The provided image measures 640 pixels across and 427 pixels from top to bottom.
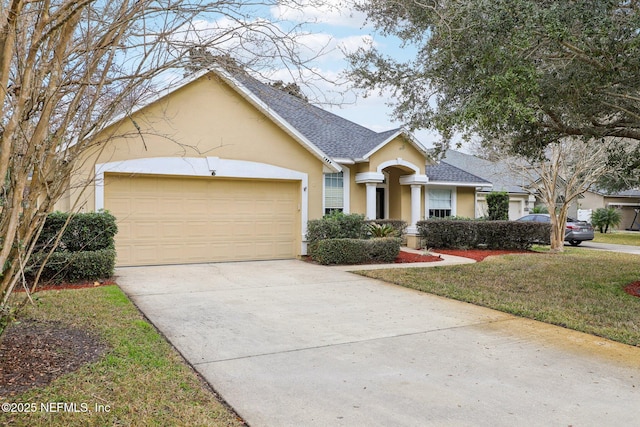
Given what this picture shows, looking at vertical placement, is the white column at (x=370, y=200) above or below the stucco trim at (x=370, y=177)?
below

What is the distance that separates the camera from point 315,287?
9.84 metres

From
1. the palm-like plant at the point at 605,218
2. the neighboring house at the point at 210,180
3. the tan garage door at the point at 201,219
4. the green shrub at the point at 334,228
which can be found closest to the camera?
the neighboring house at the point at 210,180

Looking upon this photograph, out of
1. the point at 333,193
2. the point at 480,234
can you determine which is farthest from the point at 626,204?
the point at 333,193

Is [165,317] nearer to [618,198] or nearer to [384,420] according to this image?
[384,420]

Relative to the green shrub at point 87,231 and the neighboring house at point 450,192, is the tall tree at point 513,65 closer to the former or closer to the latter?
the green shrub at point 87,231

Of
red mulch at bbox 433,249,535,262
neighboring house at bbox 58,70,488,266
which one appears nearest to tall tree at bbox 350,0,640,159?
neighboring house at bbox 58,70,488,266

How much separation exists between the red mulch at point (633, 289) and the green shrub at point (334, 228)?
22.5 feet

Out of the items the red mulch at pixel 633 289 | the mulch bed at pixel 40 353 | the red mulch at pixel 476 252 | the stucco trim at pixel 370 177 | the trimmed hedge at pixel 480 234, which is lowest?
the mulch bed at pixel 40 353

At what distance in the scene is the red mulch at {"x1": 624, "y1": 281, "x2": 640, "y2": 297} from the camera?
9416 millimetres

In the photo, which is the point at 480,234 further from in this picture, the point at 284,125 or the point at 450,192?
the point at 284,125

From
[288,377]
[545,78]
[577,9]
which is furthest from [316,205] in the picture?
[288,377]

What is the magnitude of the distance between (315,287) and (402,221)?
25.8ft

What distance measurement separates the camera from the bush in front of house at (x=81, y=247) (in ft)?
32.3

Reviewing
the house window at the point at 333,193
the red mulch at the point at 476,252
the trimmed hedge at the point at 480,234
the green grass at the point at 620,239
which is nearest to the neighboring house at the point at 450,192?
the trimmed hedge at the point at 480,234
